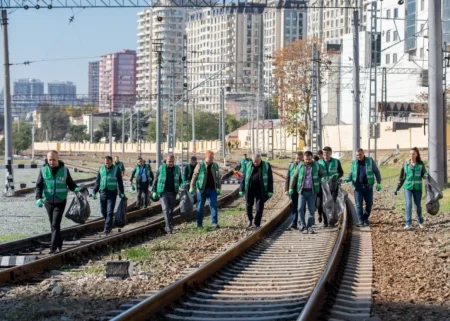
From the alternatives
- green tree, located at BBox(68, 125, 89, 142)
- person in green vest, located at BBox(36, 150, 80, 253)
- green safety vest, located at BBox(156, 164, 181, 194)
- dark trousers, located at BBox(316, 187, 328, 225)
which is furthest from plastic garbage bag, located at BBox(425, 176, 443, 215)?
green tree, located at BBox(68, 125, 89, 142)

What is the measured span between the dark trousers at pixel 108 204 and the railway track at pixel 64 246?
308 mm

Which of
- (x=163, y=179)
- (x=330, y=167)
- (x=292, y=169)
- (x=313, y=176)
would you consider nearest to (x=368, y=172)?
(x=330, y=167)

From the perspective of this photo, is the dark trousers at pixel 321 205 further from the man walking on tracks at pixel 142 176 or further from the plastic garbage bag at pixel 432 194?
the man walking on tracks at pixel 142 176

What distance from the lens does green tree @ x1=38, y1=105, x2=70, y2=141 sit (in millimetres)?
186500

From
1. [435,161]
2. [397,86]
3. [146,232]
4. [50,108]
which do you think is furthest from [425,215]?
[50,108]

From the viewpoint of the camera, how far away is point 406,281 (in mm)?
13438

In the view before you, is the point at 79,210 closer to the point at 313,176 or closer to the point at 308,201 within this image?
the point at 308,201

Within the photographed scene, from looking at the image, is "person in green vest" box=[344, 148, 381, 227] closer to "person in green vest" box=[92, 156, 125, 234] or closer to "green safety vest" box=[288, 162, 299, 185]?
"green safety vest" box=[288, 162, 299, 185]

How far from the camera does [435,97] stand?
25.1 m

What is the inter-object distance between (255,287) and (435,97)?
13433 millimetres

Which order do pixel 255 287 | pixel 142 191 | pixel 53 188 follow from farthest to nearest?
pixel 142 191 < pixel 53 188 < pixel 255 287

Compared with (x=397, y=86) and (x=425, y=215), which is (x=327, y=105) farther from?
(x=425, y=215)

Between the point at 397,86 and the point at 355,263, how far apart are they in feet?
290

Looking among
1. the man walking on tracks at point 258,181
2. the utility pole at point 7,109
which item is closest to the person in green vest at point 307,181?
the man walking on tracks at point 258,181
